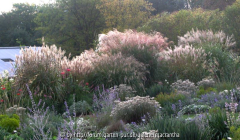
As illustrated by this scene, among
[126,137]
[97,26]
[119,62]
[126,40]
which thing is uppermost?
[97,26]

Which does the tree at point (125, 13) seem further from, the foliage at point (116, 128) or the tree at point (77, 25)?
the foliage at point (116, 128)

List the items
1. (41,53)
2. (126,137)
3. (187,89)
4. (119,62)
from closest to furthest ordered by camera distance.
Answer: (126,137) < (187,89) < (41,53) < (119,62)

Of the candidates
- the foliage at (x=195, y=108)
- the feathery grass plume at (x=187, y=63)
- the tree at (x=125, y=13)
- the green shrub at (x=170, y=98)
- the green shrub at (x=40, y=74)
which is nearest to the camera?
the foliage at (x=195, y=108)

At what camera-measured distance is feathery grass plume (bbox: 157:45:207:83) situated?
36.4 ft

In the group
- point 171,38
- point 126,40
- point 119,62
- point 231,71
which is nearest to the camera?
point 119,62

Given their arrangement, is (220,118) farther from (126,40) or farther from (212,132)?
(126,40)

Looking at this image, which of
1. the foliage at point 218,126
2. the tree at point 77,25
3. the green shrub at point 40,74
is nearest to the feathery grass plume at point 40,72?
the green shrub at point 40,74

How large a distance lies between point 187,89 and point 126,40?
13.6ft

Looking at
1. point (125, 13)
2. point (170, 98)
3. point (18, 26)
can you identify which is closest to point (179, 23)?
point (125, 13)

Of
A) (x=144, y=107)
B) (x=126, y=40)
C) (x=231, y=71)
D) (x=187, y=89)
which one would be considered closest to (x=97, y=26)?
(x=126, y=40)

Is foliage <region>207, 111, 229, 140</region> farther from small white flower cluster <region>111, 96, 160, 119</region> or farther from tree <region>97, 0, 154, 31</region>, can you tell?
tree <region>97, 0, 154, 31</region>

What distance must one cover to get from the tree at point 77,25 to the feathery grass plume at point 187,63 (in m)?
19.0

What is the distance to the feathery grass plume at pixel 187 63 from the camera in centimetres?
1110

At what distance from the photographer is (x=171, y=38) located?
2012cm
